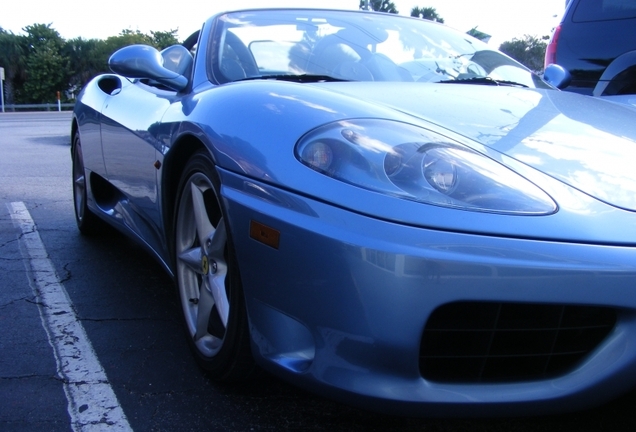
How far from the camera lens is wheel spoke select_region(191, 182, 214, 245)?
2420 mm

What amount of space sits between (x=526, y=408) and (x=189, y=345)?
4.11ft

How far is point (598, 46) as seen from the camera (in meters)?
5.34

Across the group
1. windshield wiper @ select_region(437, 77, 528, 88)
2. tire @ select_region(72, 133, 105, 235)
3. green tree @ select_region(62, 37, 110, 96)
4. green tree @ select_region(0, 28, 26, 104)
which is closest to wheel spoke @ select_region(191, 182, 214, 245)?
windshield wiper @ select_region(437, 77, 528, 88)

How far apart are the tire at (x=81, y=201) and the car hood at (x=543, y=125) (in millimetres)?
2355

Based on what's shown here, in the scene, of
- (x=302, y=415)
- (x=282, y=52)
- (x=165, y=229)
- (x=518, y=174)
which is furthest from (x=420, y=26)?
(x=302, y=415)

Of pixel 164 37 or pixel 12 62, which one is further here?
pixel 164 37

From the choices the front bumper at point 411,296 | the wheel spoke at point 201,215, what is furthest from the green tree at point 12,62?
the front bumper at point 411,296

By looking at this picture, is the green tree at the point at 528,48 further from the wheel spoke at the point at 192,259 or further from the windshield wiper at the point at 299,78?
the wheel spoke at the point at 192,259

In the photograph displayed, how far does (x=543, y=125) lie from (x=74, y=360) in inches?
70.1

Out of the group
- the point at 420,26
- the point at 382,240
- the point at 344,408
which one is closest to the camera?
the point at 382,240

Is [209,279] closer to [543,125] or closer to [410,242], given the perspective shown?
[410,242]

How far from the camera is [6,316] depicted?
122 inches

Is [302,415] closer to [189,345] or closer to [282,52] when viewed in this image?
[189,345]

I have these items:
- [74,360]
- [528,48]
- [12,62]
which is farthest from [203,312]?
[12,62]
